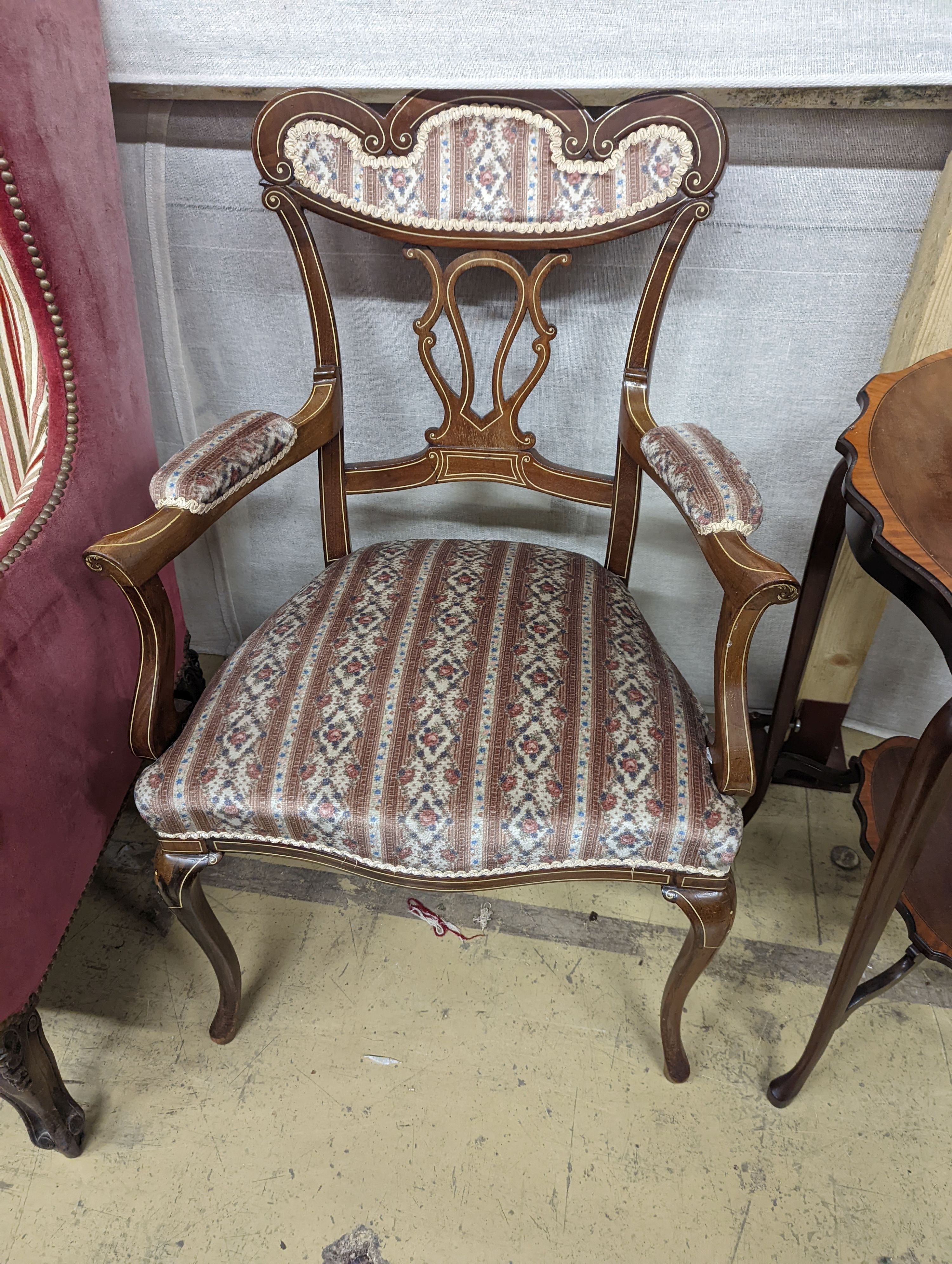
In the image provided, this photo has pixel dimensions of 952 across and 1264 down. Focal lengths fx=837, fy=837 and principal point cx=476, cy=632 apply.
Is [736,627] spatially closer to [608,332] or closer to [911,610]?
[911,610]

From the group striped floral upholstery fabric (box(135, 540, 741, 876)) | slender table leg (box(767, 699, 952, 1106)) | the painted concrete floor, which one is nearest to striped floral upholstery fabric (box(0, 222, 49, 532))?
striped floral upholstery fabric (box(135, 540, 741, 876))

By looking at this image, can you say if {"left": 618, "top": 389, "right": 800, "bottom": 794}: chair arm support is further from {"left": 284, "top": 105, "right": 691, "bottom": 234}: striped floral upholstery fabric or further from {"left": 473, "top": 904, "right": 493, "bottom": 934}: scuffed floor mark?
{"left": 473, "top": 904, "right": 493, "bottom": 934}: scuffed floor mark

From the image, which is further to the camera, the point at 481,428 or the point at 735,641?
the point at 481,428

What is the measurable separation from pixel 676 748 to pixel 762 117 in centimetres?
87

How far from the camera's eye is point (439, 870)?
0.90m

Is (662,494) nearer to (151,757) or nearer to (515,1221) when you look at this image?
(151,757)

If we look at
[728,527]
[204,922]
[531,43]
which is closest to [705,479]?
[728,527]

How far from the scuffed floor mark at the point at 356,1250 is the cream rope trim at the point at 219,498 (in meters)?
0.89

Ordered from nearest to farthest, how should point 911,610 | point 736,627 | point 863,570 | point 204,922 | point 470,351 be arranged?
point 736,627 < point 911,610 < point 204,922 < point 470,351 < point 863,570

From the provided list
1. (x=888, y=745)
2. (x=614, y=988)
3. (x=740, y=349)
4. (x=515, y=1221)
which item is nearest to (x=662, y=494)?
(x=740, y=349)

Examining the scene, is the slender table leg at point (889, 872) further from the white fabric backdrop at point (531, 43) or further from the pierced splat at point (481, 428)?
the white fabric backdrop at point (531, 43)

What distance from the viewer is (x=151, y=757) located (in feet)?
3.12

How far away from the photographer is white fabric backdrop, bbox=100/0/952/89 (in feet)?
3.32

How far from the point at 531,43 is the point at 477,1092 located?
1394 millimetres
